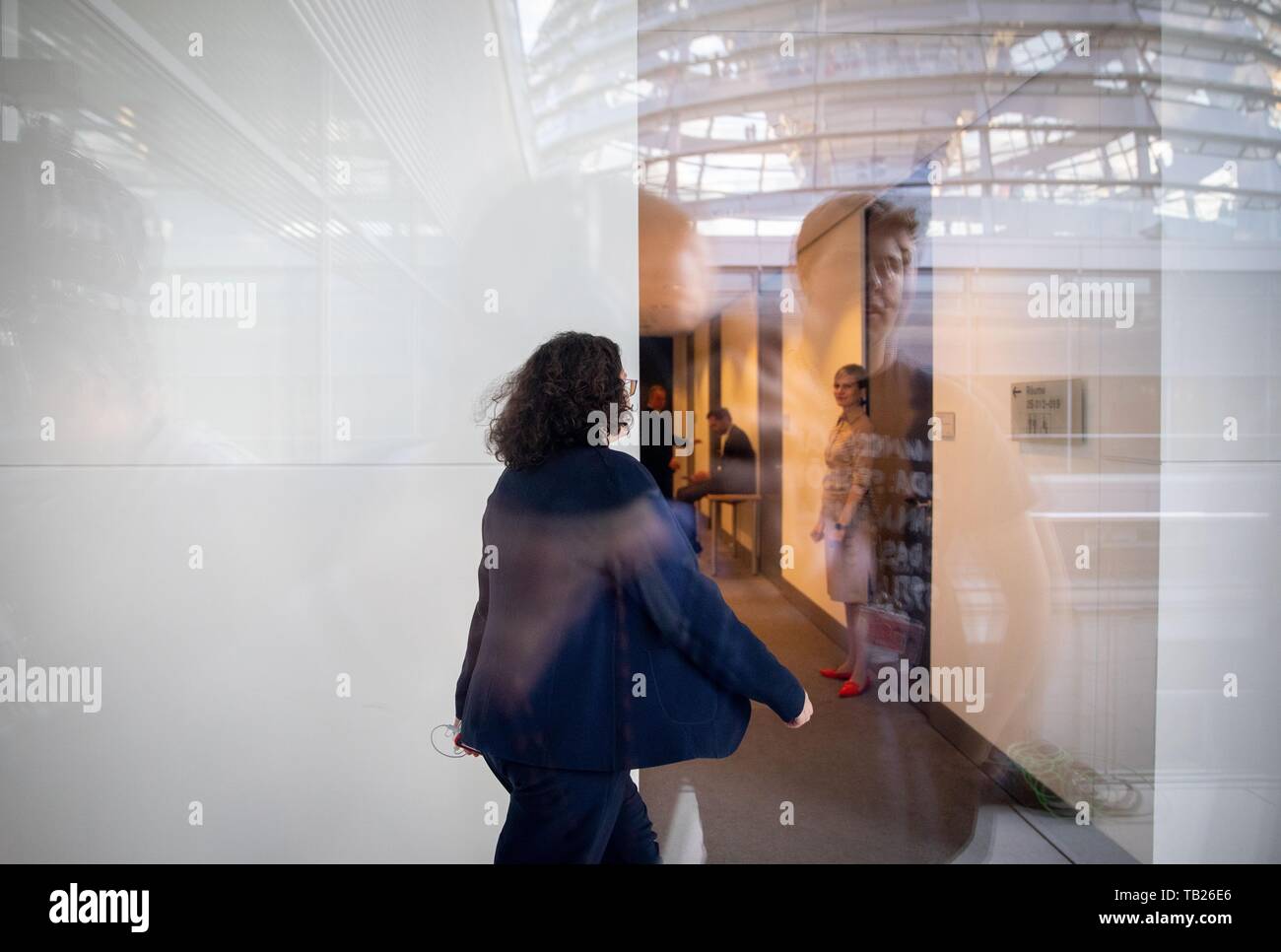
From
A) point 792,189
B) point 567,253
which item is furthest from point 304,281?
point 792,189

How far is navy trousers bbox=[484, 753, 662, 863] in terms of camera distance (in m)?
2.01

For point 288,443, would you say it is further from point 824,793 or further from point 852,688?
point 852,688

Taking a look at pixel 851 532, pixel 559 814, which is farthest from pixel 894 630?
pixel 559 814

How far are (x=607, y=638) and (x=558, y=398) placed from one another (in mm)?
536

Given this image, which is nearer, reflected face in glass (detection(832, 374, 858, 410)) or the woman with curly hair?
the woman with curly hair

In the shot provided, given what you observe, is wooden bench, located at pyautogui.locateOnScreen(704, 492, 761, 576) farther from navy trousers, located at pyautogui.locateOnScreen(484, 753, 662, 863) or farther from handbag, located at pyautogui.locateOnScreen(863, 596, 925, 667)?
navy trousers, located at pyautogui.locateOnScreen(484, 753, 662, 863)

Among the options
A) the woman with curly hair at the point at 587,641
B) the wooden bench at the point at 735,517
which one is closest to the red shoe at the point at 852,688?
the wooden bench at the point at 735,517

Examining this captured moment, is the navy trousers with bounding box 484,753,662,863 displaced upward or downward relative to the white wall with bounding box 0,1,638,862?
downward

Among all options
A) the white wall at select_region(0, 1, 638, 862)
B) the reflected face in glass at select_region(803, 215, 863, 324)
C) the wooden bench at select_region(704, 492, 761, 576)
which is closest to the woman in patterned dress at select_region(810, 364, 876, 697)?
the wooden bench at select_region(704, 492, 761, 576)

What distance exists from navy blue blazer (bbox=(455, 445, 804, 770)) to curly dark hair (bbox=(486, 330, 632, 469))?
0.14 ft

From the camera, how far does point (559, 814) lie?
2016 millimetres

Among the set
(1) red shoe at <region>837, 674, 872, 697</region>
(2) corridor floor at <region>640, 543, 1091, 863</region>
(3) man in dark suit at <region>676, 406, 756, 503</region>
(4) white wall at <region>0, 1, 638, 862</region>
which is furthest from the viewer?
(1) red shoe at <region>837, 674, 872, 697</region>

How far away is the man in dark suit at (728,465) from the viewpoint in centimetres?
379
